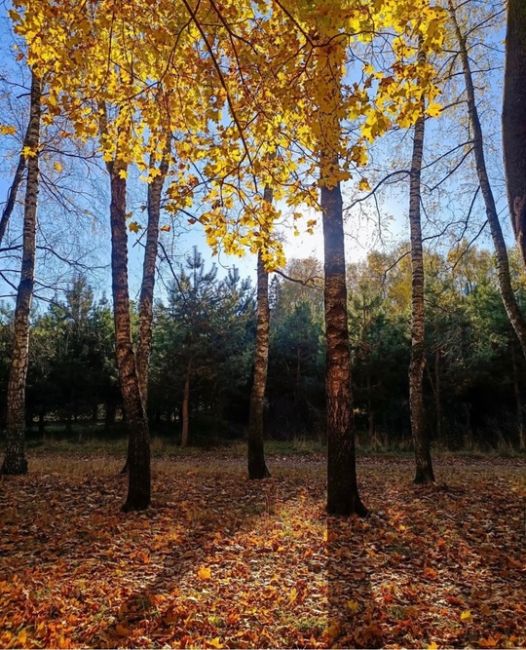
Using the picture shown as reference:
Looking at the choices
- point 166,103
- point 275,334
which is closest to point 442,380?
point 275,334

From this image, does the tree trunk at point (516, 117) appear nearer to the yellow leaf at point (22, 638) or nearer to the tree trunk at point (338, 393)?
the tree trunk at point (338, 393)

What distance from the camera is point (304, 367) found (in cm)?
2278

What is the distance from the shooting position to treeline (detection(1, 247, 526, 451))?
55.8ft

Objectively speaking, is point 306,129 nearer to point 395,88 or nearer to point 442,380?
point 395,88

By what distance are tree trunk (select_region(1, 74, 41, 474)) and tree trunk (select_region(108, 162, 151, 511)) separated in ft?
9.78

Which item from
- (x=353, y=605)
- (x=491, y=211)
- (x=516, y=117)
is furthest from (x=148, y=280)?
(x=516, y=117)

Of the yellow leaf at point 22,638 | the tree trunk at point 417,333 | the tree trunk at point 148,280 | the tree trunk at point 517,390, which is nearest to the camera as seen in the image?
the yellow leaf at point 22,638

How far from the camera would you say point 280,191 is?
4.00 metres

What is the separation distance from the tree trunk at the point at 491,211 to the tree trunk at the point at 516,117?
562cm

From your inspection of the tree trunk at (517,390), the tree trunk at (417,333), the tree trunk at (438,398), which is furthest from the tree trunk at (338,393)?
the tree trunk at (517,390)

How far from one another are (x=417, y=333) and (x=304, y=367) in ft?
48.5

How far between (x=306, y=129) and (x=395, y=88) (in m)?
0.92

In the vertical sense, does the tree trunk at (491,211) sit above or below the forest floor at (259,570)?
above

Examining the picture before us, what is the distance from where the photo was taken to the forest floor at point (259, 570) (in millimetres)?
3168
